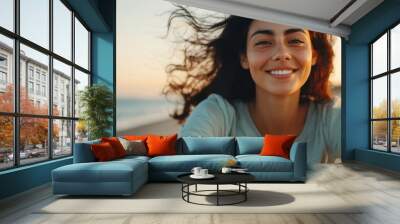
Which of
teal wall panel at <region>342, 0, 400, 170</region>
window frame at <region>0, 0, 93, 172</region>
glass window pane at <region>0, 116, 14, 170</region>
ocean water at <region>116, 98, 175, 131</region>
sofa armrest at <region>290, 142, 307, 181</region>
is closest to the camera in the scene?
glass window pane at <region>0, 116, 14, 170</region>

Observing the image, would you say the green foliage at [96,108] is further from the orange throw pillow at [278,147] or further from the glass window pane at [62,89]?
the orange throw pillow at [278,147]

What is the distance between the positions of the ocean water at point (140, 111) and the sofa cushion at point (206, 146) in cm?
225

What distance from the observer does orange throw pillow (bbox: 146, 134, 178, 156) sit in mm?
6883

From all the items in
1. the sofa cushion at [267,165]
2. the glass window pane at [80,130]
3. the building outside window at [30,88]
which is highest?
the building outside window at [30,88]

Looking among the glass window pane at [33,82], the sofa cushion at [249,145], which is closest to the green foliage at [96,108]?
the glass window pane at [33,82]

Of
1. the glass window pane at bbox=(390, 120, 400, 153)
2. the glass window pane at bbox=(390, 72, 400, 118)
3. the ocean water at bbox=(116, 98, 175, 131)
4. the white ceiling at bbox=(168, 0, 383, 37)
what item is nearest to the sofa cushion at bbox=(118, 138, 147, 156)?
the ocean water at bbox=(116, 98, 175, 131)

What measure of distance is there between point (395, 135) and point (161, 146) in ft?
16.5

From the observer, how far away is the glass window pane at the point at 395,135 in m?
8.03

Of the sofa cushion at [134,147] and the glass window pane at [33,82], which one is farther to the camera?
the sofa cushion at [134,147]

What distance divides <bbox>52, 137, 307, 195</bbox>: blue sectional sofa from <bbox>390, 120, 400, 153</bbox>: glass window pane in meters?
3.01

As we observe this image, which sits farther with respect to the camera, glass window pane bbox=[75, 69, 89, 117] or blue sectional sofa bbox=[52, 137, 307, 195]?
glass window pane bbox=[75, 69, 89, 117]

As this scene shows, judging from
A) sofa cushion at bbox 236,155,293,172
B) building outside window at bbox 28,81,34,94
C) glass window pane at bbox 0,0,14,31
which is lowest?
sofa cushion at bbox 236,155,293,172

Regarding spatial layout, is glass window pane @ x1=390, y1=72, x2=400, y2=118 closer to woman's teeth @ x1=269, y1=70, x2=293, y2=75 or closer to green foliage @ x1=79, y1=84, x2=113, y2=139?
woman's teeth @ x1=269, y1=70, x2=293, y2=75

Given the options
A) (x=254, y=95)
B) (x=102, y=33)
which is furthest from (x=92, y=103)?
(x=254, y=95)
